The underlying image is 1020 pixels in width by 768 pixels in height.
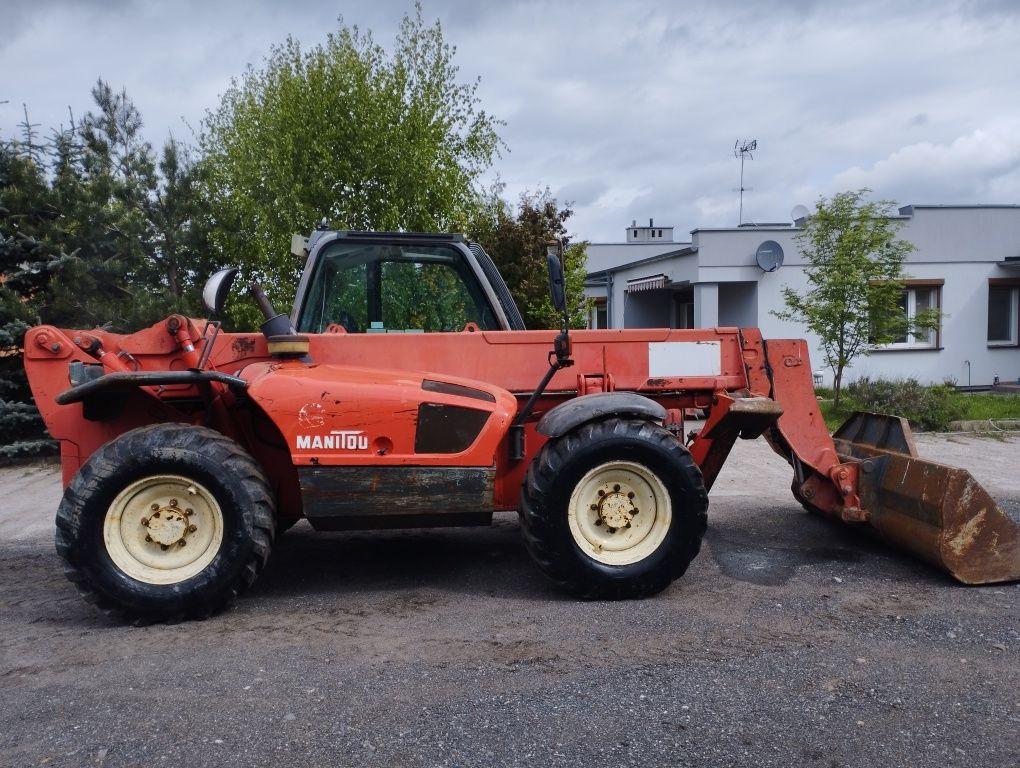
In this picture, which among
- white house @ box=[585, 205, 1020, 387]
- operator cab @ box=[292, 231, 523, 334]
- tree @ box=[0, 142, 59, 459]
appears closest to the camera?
operator cab @ box=[292, 231, 523, 334]

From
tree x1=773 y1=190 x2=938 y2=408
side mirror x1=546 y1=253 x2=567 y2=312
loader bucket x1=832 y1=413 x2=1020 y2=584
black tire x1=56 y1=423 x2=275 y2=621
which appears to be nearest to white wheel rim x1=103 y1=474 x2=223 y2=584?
black tire x1=56 y1=423 x2=275 y2=621

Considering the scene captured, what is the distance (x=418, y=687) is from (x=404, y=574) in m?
1.92

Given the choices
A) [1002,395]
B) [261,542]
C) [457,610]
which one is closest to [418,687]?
[457,610]

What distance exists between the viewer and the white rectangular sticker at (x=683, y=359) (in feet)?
19.2

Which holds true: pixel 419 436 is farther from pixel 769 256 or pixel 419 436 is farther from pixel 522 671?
pixel 769 256

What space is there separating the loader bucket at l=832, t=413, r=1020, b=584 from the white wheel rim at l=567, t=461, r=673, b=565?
1.65 meters

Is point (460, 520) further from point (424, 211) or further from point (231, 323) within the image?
point (231, 323)

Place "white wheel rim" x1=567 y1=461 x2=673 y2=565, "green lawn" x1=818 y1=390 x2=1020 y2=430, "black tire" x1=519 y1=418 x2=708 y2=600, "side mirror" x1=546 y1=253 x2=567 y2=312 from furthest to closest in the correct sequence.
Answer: "green lawn" x1=818 y1=390 x2=1020 y2=430 → "white wheel rim" x1=567 y1=461 x2=673 y2=565 → "black tire" x1=519 y1=418 x2=708 y2=600 → "side mirror" x1=546 y1=253 x2=567 y2=312

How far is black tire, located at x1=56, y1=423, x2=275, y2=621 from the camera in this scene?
4633mm

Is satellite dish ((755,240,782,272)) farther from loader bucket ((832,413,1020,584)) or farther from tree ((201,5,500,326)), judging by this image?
loader bucket ((832,413,1020,584))

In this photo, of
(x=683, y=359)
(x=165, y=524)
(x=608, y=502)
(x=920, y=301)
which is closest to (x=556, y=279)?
(x=608, y=502)

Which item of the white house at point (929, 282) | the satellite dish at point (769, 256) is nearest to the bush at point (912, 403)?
the white house at point (929, 282)

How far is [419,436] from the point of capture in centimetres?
486

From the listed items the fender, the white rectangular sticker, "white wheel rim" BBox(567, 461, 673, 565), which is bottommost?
"white wheel rim" BBox(567, 461, 673, 565)
